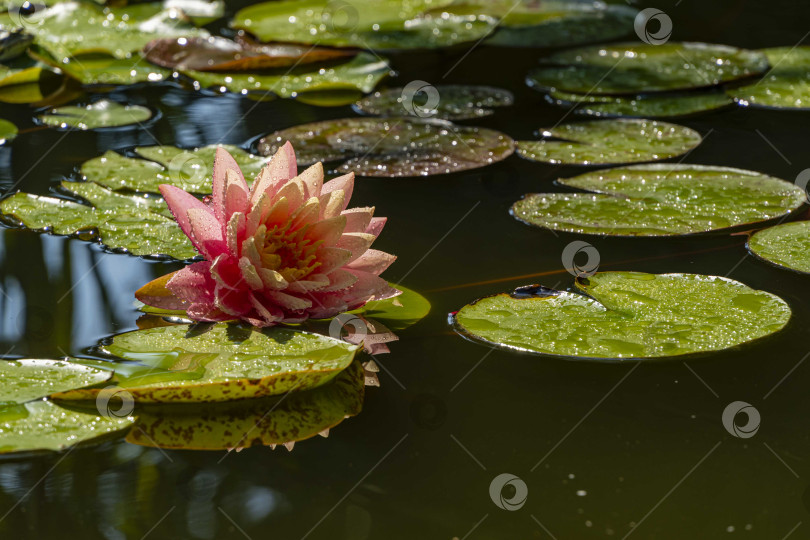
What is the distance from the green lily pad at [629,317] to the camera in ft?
4.61

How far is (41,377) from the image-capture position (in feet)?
4.25

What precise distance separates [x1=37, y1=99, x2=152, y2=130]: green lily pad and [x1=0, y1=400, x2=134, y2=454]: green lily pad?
155 cm

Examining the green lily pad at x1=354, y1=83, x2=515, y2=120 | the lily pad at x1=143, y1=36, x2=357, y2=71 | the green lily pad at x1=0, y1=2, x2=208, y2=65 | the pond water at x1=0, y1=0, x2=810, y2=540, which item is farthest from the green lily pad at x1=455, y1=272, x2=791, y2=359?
the green lily pad at x1=0, y1=2, x2=208, y2=65

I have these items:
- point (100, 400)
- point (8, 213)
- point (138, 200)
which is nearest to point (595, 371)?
point (100, 400)

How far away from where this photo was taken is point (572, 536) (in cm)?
106

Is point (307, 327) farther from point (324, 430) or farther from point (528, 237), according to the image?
point (528, 237)

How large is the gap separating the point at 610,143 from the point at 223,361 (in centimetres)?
142

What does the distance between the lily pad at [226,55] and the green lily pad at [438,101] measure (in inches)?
17.3

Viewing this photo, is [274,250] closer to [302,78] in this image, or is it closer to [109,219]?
[109,219]

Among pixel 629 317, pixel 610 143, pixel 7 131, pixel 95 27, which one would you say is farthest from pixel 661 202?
pixel 95 27

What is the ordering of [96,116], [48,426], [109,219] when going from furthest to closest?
1. [96,116]
2. [109,219]
3. [48,426]

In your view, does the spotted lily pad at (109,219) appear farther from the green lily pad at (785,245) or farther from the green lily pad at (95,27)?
the green lily pad at (95,27)

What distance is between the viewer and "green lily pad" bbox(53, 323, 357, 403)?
1.25 meters

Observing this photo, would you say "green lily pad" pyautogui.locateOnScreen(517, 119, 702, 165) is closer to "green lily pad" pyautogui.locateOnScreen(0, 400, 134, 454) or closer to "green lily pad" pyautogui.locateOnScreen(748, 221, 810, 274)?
"green lily pad" pyautogui.locateOnScreen(748, 221, 810, 274)
